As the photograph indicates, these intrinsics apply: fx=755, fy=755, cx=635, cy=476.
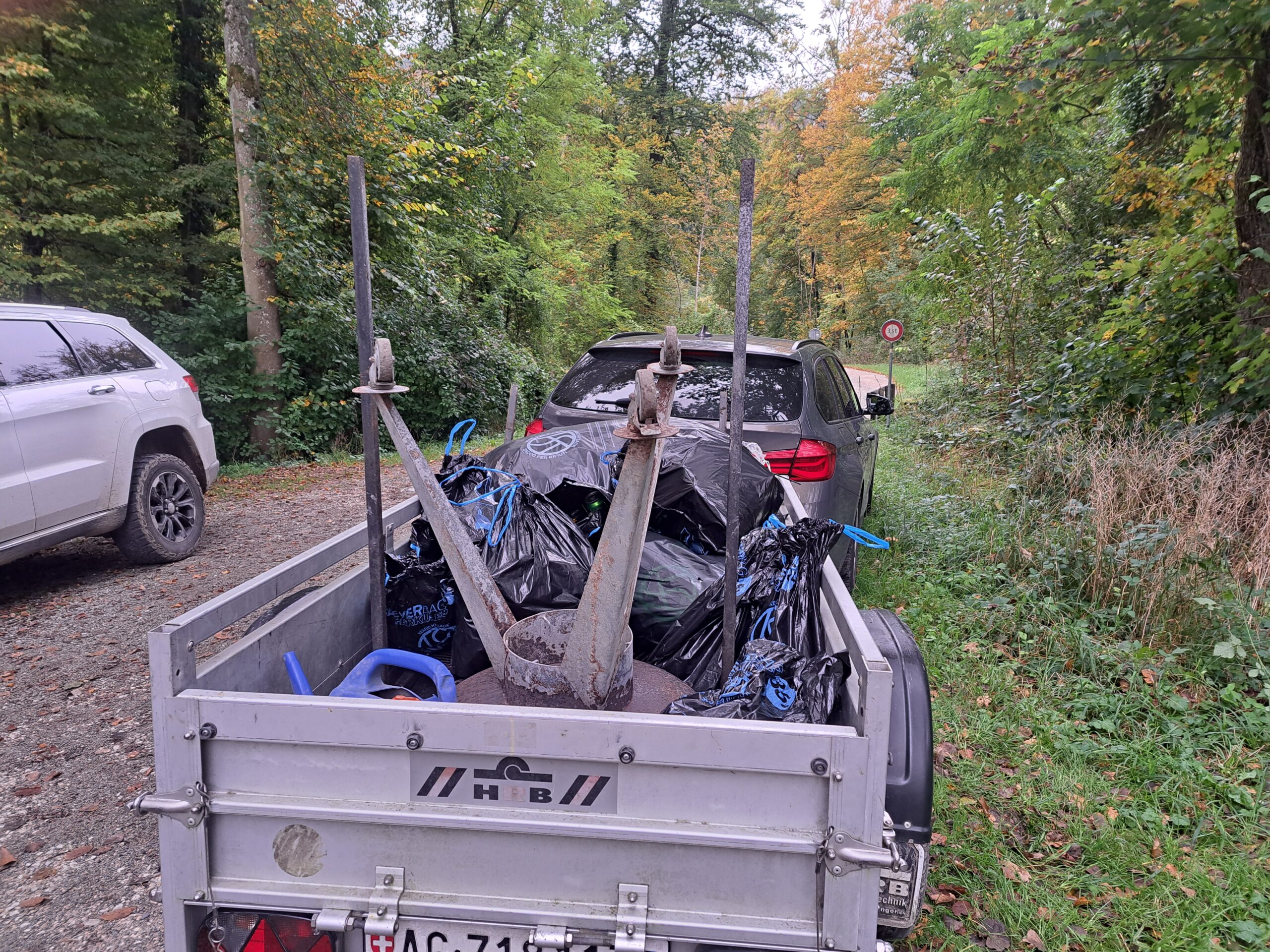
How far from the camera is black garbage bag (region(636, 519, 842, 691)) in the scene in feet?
7.45

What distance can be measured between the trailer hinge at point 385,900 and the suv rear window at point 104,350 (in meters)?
5.15

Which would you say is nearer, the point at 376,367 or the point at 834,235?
the point at 376,367

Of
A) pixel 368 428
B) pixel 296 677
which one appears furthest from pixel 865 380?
pixel 296 677

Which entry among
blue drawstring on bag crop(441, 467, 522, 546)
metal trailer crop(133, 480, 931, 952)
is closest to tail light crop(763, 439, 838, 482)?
blue drawstring on bag crop(441, 467, 522, 546)

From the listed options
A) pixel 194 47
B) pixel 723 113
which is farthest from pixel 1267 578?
pixel 723 113

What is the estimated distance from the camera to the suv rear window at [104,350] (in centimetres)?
518

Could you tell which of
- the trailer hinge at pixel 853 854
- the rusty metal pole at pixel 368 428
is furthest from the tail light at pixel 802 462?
the trailer hinge at pixel 853 854

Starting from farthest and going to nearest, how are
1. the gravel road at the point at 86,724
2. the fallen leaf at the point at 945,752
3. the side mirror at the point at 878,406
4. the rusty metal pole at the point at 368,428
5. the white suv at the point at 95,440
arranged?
the side mirror at the point at 878,406 → the white suv at the point at 95,440 → the fallen leaf at the point at 945,752 → the gravel road at the point at 86,724 → the rusty metal pole at the point at 368,428

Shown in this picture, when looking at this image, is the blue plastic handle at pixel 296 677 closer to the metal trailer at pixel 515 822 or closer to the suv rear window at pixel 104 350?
the metal trailer at pixel 515 822

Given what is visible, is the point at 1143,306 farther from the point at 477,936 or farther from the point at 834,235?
the point at 834,235

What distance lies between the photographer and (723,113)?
25734 millimetres

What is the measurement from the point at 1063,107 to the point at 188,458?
763cm

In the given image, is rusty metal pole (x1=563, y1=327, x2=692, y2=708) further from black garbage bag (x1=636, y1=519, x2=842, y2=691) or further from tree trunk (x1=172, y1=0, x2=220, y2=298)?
tree trunk (x1=172, y1=0, x2=220, y2=298)

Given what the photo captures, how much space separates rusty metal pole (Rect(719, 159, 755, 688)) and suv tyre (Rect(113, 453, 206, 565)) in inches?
198
